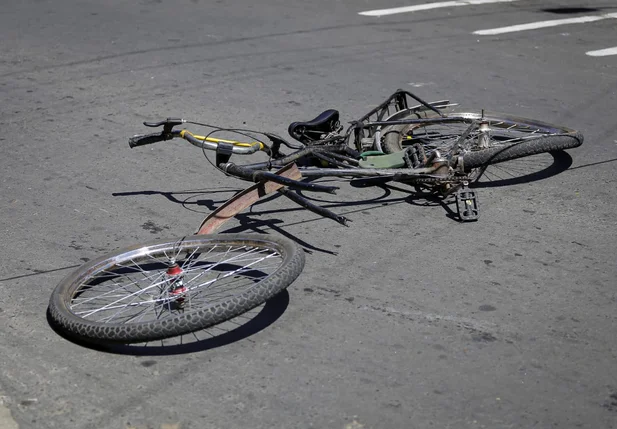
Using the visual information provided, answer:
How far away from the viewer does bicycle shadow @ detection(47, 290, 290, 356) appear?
452 centimetres

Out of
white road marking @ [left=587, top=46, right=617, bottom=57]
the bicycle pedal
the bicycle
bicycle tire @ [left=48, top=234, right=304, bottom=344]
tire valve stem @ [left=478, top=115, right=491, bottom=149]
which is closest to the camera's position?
bicycle tire @ [left=48, top=234, right=304, bottom=344]

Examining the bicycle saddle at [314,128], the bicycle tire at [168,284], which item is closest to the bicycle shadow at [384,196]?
the bicycle saddle at [314,128]

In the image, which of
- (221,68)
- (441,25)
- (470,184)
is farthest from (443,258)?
(441,25)

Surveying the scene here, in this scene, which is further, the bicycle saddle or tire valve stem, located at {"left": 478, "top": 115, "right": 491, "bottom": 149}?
tire valve stem, located at {"left": 478, "top": 115, "right": 491, "bottom": 149}

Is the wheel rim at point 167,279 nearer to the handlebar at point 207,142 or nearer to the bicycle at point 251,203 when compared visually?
the bicycle at point 251,203

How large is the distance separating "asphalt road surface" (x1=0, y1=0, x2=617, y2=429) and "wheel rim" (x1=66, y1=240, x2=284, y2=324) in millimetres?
258

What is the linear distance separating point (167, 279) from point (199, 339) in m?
0.39

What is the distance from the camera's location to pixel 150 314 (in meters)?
4.80

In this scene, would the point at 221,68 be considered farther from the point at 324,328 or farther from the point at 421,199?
the point at 324,328

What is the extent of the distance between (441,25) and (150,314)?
31.4 feet

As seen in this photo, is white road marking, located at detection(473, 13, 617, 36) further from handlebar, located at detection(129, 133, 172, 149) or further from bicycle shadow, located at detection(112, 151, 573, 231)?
handlebar, located at detection(129, 133, 172, 149)

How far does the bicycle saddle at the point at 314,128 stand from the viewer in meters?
6.49

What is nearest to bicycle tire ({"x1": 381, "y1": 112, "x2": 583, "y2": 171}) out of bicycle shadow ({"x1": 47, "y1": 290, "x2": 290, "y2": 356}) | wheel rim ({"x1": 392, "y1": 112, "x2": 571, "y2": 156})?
wheel rim ({"x1": 392, "y1": 112, "x2": 571, "y2": 156})

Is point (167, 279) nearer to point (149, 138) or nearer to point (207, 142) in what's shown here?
point (207, 142)
